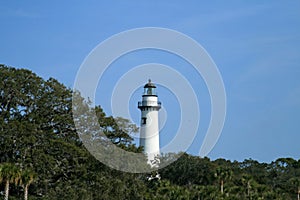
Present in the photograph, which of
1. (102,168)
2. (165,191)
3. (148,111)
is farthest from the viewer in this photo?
(148,111)

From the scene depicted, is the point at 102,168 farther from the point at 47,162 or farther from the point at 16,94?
the point at 16,94

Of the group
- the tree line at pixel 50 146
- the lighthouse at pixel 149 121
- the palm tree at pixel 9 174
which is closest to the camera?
the palm tree at pixel 9 174

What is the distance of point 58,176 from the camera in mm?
39438

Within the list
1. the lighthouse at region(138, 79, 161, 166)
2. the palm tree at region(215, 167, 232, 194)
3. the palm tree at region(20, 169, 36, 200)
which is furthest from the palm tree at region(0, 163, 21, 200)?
the palm tree at region(215, 167, 232, 194)

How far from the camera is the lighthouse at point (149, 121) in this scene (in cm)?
6228

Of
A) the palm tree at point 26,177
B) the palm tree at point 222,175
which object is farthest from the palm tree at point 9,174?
the palm tree at point 222,175

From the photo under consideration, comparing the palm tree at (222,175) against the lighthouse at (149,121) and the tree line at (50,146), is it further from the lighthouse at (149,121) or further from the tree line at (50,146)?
the tree line at (50,146)

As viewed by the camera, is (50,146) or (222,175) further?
(222,175)

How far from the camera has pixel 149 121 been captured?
62.2m

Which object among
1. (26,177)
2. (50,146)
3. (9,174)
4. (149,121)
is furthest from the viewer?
(149,121)

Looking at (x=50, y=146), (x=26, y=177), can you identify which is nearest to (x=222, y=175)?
(x=50, y=146)

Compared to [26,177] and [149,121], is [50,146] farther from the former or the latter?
[149,121]

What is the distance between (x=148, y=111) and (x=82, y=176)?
77.9 feet

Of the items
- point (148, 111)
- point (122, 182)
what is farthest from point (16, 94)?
point (148, 111)
